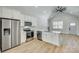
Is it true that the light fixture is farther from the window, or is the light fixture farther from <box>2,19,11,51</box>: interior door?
<box>2,19,11,51</box>: interior door

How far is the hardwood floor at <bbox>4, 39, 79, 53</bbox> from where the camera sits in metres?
2.60

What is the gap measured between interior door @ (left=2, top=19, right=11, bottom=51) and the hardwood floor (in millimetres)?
138

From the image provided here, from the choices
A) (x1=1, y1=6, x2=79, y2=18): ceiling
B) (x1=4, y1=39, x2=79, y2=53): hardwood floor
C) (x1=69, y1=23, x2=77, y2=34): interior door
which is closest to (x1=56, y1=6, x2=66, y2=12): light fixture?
(x1=1, y1=6, x2=79, y2=18): ceiling

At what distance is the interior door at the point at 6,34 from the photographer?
8.34ft

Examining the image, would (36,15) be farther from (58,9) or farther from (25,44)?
(25,44)

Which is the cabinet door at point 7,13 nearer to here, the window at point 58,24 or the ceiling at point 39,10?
the ceiling at point 39,10

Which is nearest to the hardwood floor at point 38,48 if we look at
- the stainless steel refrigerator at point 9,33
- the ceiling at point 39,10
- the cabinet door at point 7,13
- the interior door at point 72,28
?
the stainless steel refrigerator at point 9,33

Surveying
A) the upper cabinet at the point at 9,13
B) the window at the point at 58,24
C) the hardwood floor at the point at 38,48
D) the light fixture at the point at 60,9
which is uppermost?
the light fixture at the point at 60,9

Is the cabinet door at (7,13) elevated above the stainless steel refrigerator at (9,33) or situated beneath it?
elevated above

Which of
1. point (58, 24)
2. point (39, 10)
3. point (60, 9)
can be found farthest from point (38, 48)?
point (60, 9)

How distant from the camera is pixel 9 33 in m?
2.63

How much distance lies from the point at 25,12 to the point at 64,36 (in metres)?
1.00
